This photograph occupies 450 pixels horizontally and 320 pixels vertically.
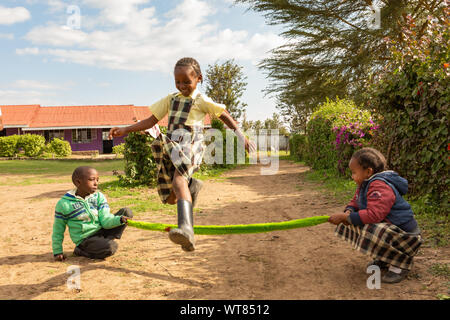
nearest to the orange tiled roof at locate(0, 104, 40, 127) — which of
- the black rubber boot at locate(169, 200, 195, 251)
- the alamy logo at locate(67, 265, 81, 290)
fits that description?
the alamy logo at locate(67, 265, 81, 290)

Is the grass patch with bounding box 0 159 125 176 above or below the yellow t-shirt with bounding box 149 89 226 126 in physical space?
below

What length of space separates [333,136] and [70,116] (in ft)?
99.8

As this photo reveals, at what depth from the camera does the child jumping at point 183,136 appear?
10.6 ft

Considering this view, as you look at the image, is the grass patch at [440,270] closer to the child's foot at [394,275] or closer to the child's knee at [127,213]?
the child's foot at [394,275]

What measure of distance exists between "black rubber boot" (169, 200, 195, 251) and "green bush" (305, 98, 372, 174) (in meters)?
Answer: 7.51

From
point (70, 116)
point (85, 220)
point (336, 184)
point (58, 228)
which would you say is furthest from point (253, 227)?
point (70, 116)

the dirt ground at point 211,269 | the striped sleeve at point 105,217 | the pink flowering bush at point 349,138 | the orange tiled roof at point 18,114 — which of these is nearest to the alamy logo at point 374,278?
the dirt ground at point 211,269

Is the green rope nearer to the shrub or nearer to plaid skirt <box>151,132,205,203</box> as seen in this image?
plaid skirt <box>151,132,205,203</box>

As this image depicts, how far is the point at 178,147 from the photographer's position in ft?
10.7

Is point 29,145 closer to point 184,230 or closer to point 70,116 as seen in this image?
point 70,116

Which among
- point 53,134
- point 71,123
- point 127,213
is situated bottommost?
point 127,213

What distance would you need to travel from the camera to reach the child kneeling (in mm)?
4328

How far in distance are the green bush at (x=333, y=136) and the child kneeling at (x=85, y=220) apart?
7187mm
